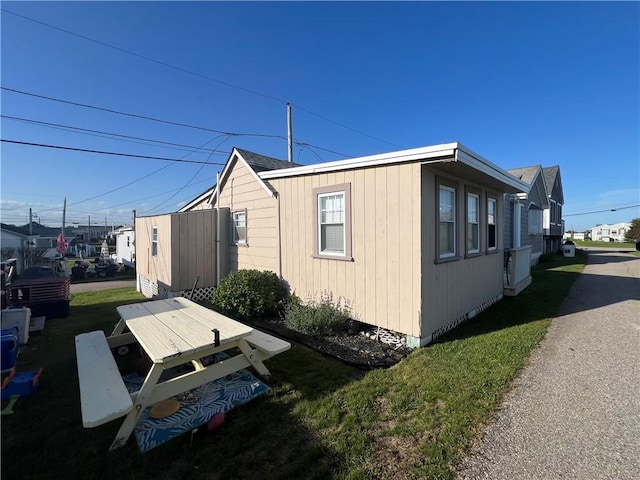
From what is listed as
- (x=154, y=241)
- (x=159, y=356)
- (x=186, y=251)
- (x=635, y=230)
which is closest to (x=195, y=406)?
(x=159, y=356)

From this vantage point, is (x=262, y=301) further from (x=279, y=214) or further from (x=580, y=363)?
(x=580, y=363)

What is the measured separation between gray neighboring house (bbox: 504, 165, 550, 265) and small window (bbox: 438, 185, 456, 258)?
9025 millimetres

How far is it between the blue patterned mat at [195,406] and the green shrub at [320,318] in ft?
5.75

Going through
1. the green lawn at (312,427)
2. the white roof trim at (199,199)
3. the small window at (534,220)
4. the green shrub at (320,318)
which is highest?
the white roof trim at (199,199)

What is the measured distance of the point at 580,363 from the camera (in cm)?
403

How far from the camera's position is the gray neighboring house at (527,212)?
13.4 metres

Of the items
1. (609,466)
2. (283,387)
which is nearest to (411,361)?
(283,387)

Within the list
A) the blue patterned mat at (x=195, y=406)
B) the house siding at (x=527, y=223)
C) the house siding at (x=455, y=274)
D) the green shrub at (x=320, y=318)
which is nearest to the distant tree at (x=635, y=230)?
the house siding at (x=527, y=223)

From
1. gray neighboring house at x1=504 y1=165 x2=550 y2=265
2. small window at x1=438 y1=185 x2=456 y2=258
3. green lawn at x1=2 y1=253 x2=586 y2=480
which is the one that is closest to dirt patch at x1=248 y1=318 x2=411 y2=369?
green lawn at x1=2 y1=253 x2=586 y2=480

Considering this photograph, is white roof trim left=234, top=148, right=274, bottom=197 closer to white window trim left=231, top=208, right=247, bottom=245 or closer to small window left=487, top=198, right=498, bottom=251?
white window trim left=231, top=208, right=247, bottom=245

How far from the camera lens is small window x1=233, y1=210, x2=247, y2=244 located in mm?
8555

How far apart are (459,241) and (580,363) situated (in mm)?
2594

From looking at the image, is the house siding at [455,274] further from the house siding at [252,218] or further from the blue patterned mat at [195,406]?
the house siding at [252,218]

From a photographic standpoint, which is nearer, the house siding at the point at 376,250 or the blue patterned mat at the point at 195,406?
the blue patterned mat at the point at 195,406
